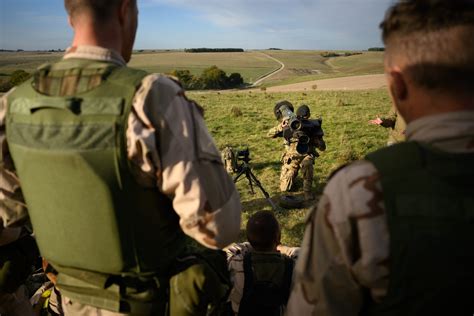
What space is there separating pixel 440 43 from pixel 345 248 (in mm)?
714

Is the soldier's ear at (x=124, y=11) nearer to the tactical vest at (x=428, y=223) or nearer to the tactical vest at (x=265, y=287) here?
the tactical vest at (x=428, y=223)

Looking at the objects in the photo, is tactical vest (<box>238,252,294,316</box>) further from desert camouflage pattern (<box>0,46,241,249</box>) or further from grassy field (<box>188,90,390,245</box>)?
grassy field (<box>188,90,390,245</box>)

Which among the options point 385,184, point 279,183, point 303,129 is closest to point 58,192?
point 385,184

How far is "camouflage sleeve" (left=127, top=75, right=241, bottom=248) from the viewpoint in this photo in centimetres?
139

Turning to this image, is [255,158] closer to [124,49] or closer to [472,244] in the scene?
[124,49]

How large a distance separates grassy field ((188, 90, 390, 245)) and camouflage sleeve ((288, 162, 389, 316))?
3.58m

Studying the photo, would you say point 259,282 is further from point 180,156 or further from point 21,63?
point 21,63

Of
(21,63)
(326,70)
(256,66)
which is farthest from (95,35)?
(256,66)

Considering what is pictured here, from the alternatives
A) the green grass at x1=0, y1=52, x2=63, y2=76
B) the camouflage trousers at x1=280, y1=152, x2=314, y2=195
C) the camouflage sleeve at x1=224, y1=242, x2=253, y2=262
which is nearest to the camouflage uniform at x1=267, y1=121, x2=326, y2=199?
the camouflage trousers at x1=280, y1=152, x2=314, y2=195

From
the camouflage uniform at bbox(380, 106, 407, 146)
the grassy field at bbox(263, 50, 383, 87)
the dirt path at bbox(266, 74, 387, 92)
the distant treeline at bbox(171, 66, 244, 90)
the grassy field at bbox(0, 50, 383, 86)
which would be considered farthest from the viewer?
the grassy field at bbox(0, 50, 383, 86)

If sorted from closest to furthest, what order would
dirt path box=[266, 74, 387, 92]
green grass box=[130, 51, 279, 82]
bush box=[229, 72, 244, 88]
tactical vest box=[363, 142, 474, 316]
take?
tactical vest box=[363, 142, 474, 316] < dirt path box=[266, 74, 387, 92] < bush box=[229, 72, 244, 88] < green grass box=[130, 51, 279, 82]

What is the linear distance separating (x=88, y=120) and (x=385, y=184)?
1104mm

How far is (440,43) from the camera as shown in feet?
3.68

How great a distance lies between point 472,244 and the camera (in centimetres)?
108
